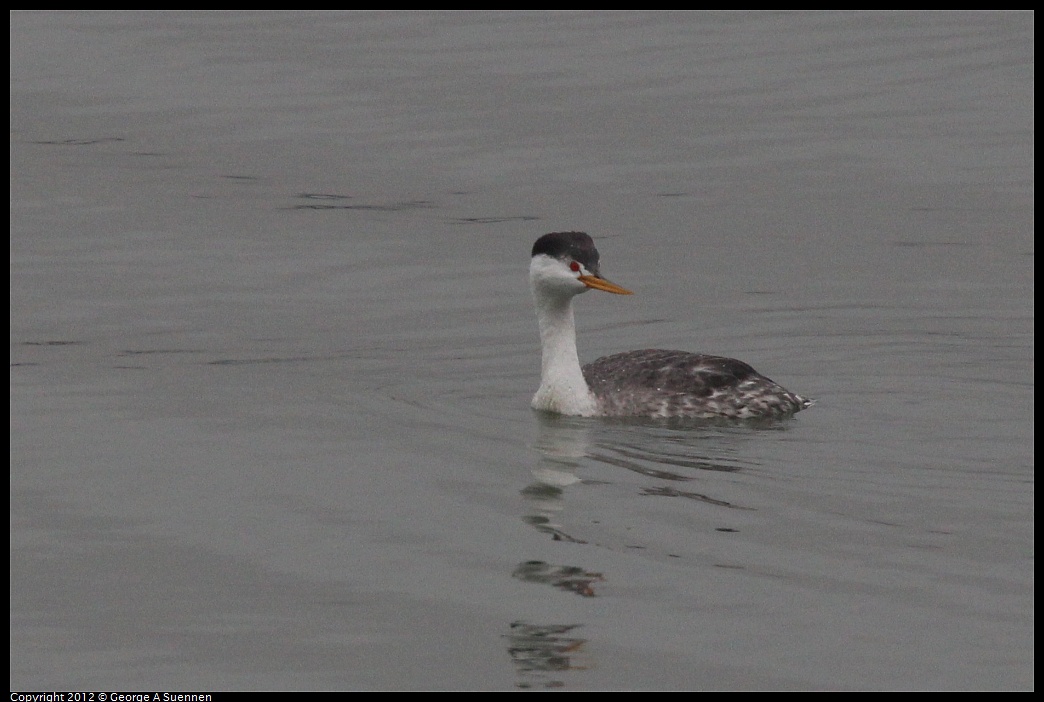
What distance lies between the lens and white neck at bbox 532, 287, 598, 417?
16781 mm

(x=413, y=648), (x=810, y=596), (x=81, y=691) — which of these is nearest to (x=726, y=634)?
(x=810, y=596)

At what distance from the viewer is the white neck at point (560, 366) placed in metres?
16.8

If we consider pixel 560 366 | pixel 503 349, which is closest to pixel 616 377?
pixel 560 366

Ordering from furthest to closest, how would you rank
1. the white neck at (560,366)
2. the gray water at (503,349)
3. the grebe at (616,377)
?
1. the white neck at (560,366)
2. the grebe at (616,377)
3. the gray water at (503,349)

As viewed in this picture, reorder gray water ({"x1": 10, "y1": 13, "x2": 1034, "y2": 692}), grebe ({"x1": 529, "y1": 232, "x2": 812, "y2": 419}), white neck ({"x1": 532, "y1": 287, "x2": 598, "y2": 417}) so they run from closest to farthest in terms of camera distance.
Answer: gray water ({"x1": 10, "y1": 13, "x2": 1034, "y2": 692}), grebe ({"x1": 529, "y1": 232, "x2": 812, "y2": 419}), white neck ({"x1": 532, "y1": 287, "x2": 598, "y2": 417})

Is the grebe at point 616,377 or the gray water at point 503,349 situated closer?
the gray water at point 503,349

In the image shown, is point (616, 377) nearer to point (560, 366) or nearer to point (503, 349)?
point (560, 366)

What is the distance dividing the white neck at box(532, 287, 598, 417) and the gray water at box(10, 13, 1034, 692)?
313 mm

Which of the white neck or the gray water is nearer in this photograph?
the gray water

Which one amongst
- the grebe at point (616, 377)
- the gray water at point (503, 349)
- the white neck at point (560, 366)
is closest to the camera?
the gray water at point (503, 349)

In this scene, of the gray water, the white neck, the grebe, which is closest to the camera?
the gray water

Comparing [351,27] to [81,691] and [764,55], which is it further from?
[81,691]

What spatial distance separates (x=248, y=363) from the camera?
19141mm

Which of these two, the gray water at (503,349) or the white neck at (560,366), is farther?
the white neck at (560,366)
